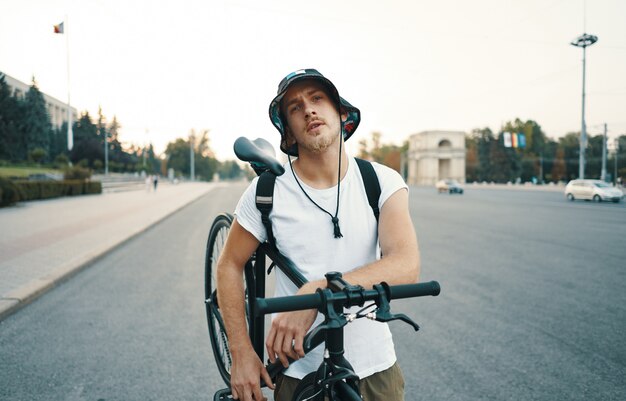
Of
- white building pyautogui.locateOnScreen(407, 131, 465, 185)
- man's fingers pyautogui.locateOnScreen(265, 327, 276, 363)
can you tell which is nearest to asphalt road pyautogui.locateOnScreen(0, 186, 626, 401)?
man's fingers pyautogui.locateOnScreen(265, 327, 276, 363)

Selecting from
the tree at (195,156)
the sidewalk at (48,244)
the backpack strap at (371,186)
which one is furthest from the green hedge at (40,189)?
the tree at (195,156)

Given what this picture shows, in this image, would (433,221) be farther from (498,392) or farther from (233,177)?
(233,177)

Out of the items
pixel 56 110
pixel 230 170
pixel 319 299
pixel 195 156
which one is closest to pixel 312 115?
pixel 319 299

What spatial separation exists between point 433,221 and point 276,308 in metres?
14.9

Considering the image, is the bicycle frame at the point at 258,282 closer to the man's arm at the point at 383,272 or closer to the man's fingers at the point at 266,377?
the man's fingers at the point at 266,377

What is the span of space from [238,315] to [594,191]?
30.8 metres

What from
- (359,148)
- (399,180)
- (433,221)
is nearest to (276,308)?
(399,180)

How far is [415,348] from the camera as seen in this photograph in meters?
3.95

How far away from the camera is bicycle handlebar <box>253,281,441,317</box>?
1.09 metres

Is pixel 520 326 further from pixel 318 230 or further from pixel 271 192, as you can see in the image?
pixel 271 192

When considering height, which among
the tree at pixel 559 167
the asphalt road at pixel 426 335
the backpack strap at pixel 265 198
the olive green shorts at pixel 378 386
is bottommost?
the asphalt road at pixel 426 335

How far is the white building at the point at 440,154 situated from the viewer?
8194 cm

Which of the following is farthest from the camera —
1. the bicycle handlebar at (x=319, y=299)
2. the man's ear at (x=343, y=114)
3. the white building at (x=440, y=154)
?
the white building at (x=440, y=154)

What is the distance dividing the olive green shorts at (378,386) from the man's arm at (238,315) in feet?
0.39
